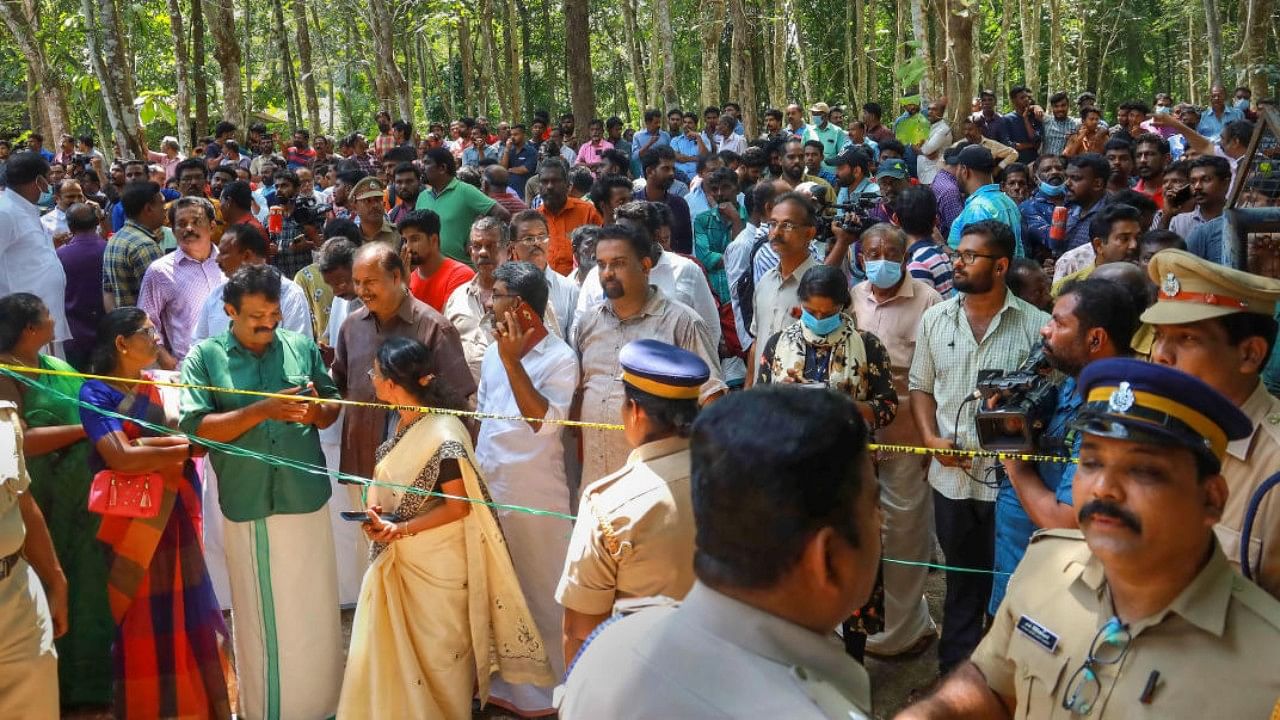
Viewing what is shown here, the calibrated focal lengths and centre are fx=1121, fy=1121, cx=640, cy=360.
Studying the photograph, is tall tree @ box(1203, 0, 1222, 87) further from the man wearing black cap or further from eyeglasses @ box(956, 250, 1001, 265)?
eyeglasses @ box(956, 250, 1001, 265)

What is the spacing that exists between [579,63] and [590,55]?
261 cm

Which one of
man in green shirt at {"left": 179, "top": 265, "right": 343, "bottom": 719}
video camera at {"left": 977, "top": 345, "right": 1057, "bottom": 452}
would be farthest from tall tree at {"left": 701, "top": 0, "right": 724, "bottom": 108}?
video camera at {"left": 977, "top": 345, "right": 1057, "bottom": 452}

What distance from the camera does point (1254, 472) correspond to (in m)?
2.33

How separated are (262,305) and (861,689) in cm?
330

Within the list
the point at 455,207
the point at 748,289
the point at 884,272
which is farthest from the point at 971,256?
the point at 455,207

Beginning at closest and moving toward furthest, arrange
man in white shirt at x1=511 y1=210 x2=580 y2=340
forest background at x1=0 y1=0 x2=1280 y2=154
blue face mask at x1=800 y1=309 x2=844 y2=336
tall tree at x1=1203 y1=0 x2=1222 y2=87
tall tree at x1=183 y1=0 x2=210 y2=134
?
blue face mask at x1=800 y1=309 x2=844 y2=336 < man in white shirt at x1=511 y1=210 x2=580 y2=340 < forest background at x1=0 y1=0 x2=1280 y2=154 < tall tree at x1=1203 y1=0 x2=1222 y2=87 < tall tree at x1=183 y1=0 x2=210 y2=134

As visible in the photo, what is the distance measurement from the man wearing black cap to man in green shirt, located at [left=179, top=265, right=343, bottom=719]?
11.6ft

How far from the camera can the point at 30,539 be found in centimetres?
393

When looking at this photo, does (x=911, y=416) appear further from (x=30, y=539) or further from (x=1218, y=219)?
(x=30, y=539)

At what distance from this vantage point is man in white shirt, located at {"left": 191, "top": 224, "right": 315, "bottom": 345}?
574 cm

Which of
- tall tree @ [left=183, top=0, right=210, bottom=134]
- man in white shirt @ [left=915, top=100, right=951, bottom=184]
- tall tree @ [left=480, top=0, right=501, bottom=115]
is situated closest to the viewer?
man in white shirt @ [left=915, top=100, right=951, bottom=184]

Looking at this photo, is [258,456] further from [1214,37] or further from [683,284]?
[1214,37]

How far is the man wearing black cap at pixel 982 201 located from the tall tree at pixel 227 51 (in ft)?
40.2

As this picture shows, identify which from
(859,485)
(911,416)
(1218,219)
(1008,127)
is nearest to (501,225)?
(911,416)
